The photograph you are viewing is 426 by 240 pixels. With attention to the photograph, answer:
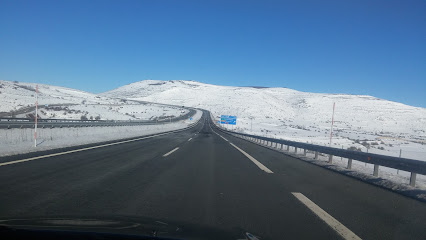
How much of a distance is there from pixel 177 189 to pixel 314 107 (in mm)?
139346

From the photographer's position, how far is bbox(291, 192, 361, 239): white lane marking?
4336 millimetres

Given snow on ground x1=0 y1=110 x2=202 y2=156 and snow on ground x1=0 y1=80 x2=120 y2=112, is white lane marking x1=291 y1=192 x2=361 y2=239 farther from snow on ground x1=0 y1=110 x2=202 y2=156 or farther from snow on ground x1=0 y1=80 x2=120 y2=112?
snow on ground x1=0 y1=80 x2=120 y2=112

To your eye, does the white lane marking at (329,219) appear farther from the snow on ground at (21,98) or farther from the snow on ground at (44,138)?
the snow on ground at (21,98)

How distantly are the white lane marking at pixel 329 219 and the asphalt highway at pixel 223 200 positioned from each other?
16 millimetres

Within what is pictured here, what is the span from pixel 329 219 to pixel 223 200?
2.04m

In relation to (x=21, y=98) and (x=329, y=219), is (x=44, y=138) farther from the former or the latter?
(x=21, y=98)

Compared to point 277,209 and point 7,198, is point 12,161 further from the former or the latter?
point 277,209

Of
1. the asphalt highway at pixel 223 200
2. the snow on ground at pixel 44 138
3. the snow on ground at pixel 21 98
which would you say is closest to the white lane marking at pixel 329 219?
the asphalt highway at pixel 223 200

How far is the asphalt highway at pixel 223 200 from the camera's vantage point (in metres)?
4.64

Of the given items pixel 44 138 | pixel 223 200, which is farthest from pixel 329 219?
pixel 44 138

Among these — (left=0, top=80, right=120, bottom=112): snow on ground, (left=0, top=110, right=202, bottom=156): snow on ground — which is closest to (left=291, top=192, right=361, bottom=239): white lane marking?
(left=0, top=110, right=202, bottom=156): snow on ground

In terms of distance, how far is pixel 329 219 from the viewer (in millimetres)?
5027

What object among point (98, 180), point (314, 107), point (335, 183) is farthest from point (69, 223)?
point (314, 107)

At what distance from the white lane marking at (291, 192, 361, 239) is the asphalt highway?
0.05ft
